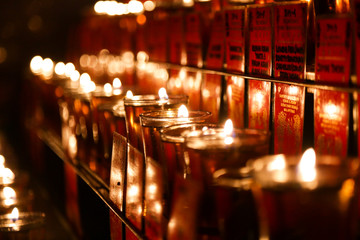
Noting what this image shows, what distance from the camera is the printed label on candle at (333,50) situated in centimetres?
127

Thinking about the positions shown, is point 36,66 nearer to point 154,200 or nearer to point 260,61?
point 260,61

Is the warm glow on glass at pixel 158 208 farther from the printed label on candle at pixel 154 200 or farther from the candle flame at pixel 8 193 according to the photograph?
the candle flame at pixel 8 193

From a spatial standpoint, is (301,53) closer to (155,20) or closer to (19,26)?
(155,20)

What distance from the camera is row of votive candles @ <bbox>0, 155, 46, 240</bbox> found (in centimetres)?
223

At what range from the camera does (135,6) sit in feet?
12.9

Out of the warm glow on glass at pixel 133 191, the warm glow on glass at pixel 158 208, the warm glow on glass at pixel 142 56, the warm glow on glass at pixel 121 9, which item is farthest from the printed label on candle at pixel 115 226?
the warm glow on glass at pixel 121 9

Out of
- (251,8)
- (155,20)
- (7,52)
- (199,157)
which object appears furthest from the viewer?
(7,52)

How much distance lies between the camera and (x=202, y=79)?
2373 mm

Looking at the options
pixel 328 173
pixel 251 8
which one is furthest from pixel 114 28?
pixel 328 173

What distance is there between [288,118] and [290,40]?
23 cm

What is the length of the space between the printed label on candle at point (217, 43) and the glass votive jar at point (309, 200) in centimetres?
133

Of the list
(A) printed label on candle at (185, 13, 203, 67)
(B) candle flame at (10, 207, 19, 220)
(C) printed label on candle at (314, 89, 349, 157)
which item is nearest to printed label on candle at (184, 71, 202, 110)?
(A) printed label on candle at (185, 13, 203, 67)

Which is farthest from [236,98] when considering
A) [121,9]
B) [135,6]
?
[121,9]

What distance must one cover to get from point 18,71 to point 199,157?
6.31 m
